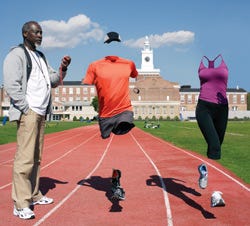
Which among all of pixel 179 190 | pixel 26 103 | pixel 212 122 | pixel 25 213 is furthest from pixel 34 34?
pixel 179 190

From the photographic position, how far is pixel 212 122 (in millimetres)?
5551

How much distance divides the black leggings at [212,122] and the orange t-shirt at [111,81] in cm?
110

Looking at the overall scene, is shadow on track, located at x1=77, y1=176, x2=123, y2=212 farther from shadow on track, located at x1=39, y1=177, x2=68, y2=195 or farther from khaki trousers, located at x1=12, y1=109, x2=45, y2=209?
khaki trousers, located at x1=12, y1=109, x2=45, y2=209

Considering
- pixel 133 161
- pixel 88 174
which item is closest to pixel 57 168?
pixel 88 174

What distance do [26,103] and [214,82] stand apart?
270 centimetres

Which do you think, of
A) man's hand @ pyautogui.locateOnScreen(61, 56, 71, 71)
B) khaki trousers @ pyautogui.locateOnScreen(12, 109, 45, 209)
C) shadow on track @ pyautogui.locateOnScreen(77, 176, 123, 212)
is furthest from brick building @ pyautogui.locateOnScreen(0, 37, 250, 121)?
khaki trousers @ pyautogui.locateOnScreen(12, 109, 45, 209)

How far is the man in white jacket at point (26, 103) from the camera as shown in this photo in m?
5.18

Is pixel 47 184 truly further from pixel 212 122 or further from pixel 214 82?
pixel 214 82

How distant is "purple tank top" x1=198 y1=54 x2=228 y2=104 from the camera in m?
5.52

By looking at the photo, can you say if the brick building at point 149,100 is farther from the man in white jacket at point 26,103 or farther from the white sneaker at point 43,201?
the man in white jacket at point 26,103

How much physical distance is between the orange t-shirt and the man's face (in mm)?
851

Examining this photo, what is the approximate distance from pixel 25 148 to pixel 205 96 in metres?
2.70

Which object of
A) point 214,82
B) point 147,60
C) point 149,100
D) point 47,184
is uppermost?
point 147,60

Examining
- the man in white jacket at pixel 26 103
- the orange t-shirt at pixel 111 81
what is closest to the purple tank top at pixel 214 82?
the orange t-shirt at pixel 111 81
